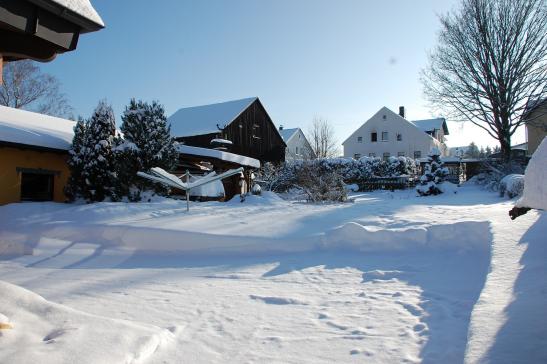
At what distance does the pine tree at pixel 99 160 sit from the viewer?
9.09 metres

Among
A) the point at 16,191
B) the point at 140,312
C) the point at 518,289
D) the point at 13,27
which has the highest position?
the point at 13,27

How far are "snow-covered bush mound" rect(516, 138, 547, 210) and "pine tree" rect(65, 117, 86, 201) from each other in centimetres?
926

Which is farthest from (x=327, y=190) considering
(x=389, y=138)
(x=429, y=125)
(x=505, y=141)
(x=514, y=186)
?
(x=429, y=125)

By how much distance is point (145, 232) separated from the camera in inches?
256

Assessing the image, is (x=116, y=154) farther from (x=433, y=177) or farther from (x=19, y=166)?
(x=433, y=177)

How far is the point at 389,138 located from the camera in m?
39.9

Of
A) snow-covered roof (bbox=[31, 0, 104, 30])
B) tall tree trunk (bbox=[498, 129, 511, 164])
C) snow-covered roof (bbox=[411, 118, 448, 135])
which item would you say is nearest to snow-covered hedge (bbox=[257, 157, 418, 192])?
tall tree trunk (bbox=[498, 129, 511, 164])

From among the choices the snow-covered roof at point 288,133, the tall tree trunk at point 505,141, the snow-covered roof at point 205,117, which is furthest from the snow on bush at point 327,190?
the snow-covered roof at point 288,133

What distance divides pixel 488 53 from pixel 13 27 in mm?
20388

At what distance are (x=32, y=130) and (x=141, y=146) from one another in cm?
341

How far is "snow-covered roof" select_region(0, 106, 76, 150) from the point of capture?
9.02m

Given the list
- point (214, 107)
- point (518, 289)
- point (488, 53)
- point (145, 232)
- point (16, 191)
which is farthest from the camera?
point (214, 107)

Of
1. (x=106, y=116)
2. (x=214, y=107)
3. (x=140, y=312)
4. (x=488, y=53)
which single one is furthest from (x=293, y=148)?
(x=140, y=312)

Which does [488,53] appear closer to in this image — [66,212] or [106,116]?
[106,116]
